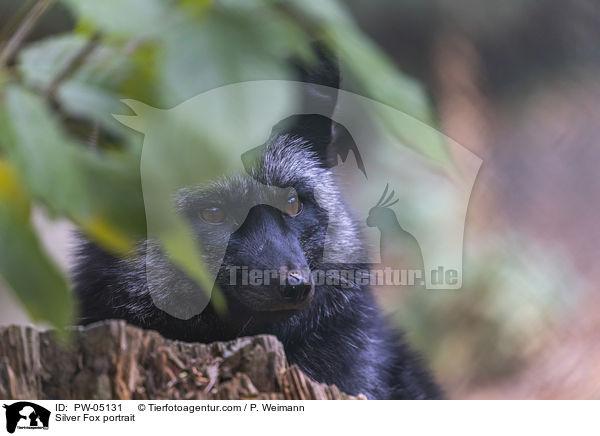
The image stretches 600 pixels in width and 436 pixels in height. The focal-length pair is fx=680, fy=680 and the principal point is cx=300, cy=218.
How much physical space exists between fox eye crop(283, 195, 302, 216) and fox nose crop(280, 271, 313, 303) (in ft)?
0.37

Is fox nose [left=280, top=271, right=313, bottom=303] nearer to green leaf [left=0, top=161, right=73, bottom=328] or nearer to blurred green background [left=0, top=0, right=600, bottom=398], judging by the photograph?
blurred green background [left=0, top=0, right=600, bottom=398]

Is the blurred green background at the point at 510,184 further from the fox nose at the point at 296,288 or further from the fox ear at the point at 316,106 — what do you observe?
the fox nose at the point at 296,288

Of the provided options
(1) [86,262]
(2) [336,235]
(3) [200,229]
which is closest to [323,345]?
(2) [336,235]

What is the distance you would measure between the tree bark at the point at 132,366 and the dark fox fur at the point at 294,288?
2.6 inches

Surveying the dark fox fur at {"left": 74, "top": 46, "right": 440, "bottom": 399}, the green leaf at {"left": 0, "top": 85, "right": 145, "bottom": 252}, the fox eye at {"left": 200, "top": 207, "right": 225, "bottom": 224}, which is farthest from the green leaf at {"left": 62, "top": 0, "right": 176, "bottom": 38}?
the fox eye at {"left": 200, "top": 207, "right": 225, "bottom": 224}

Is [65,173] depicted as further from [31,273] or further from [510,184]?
[510,184]

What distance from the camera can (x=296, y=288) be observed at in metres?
1.16

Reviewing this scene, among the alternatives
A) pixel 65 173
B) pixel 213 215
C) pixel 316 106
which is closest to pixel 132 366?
pixel 213 215

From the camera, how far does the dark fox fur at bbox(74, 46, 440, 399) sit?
114 cm

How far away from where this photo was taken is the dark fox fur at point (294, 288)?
1.14 m

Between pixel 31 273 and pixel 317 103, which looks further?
pixel 317 103

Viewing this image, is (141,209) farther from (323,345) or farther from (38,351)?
(323,345)

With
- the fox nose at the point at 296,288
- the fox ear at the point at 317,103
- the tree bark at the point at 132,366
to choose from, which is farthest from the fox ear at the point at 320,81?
the tree bark at the point at 132,366

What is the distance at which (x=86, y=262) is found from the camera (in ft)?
3.98
